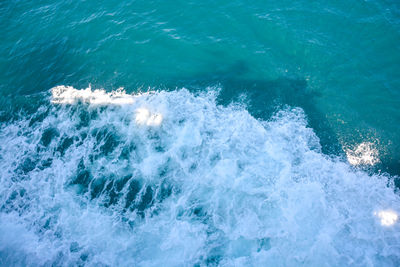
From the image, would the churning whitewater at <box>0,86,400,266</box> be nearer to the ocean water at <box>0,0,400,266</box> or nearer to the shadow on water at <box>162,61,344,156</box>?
the ocean water at <box>0,0,400,266</box>

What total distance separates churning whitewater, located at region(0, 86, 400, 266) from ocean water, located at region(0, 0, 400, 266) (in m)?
0.07

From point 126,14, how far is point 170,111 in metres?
11.3

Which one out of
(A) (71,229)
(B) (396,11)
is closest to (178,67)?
(A) (71,229)

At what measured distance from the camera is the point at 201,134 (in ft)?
49.3

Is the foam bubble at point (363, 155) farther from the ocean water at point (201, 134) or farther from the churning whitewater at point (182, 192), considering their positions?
the churning whitewater at point (182, 192)

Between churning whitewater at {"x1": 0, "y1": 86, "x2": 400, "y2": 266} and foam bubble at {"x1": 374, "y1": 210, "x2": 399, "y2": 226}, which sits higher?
churning whitewater at {"x1": 0, "y1": 86, "x2": 400, "y2": 266}

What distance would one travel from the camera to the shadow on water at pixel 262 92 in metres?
15.1

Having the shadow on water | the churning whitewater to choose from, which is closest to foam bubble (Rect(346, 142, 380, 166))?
the churning whitewater

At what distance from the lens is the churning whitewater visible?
37.7ft

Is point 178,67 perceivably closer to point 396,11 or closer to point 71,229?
point 71,229

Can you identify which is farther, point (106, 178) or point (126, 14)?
point (126, 14)

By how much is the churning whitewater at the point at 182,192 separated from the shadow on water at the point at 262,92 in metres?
0.71

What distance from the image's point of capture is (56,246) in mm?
12086

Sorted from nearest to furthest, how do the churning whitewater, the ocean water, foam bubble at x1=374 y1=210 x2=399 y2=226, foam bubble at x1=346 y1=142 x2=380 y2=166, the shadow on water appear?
the churning whitewater < foam bubble at x1=374 y1=210 x2=399 y2=226 < the ocean water < foam bubble at x1=346 y1=142 x2=380 y2=166 < the shadow on water
